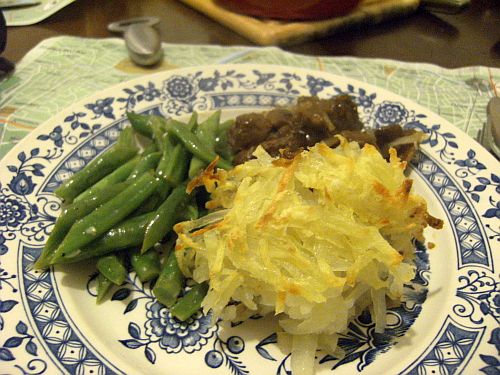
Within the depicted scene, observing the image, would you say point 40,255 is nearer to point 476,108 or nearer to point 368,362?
point 368,362

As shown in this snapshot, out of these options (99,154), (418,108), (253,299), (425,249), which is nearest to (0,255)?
(99,154)

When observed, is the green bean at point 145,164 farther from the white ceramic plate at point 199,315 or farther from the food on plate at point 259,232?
the white ceramic plate at point 199,315

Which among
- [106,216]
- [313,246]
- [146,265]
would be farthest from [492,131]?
[106,216]

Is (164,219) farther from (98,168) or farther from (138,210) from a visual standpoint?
(98,168)

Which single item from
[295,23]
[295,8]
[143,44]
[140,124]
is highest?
[295,8]

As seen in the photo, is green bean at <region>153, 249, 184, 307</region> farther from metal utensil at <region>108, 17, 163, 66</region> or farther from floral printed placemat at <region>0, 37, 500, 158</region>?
metal utensil at <region>108, 17, 163, 66</region>

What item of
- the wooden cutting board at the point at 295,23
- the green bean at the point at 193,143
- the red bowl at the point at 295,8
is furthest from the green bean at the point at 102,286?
the red bowl at the point at 295,8
